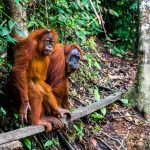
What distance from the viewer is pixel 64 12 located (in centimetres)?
683

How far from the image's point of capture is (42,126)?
14.9 feet

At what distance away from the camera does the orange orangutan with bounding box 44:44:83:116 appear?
16.7ft

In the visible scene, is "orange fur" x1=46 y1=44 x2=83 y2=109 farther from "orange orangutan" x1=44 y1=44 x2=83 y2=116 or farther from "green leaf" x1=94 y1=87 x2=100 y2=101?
"green leaf" x1=94 y1=87 x2=100 y2=101

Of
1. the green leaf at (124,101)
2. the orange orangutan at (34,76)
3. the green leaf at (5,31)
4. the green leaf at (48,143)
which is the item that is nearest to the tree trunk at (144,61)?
the green leaf at (124,101)

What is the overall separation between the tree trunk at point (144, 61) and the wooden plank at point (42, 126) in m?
0.37

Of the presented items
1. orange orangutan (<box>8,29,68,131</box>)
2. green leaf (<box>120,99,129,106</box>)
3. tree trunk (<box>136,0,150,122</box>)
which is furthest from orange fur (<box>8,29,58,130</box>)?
tree trunk (<box>136,0,150,122</box>)

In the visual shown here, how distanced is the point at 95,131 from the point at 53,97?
1136 mm

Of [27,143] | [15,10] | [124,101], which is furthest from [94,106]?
[15,10]

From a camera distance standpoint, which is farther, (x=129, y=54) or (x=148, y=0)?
(x=129, y=54)

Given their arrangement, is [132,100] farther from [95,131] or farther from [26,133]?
[26,133]

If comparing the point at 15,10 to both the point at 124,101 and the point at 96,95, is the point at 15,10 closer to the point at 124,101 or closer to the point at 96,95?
the point at 96,95

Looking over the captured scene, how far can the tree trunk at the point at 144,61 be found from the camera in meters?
6.66

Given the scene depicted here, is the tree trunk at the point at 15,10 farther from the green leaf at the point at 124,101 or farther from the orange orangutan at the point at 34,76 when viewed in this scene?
the green leaf at the point at 124,101

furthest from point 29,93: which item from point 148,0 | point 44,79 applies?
point 148,0
